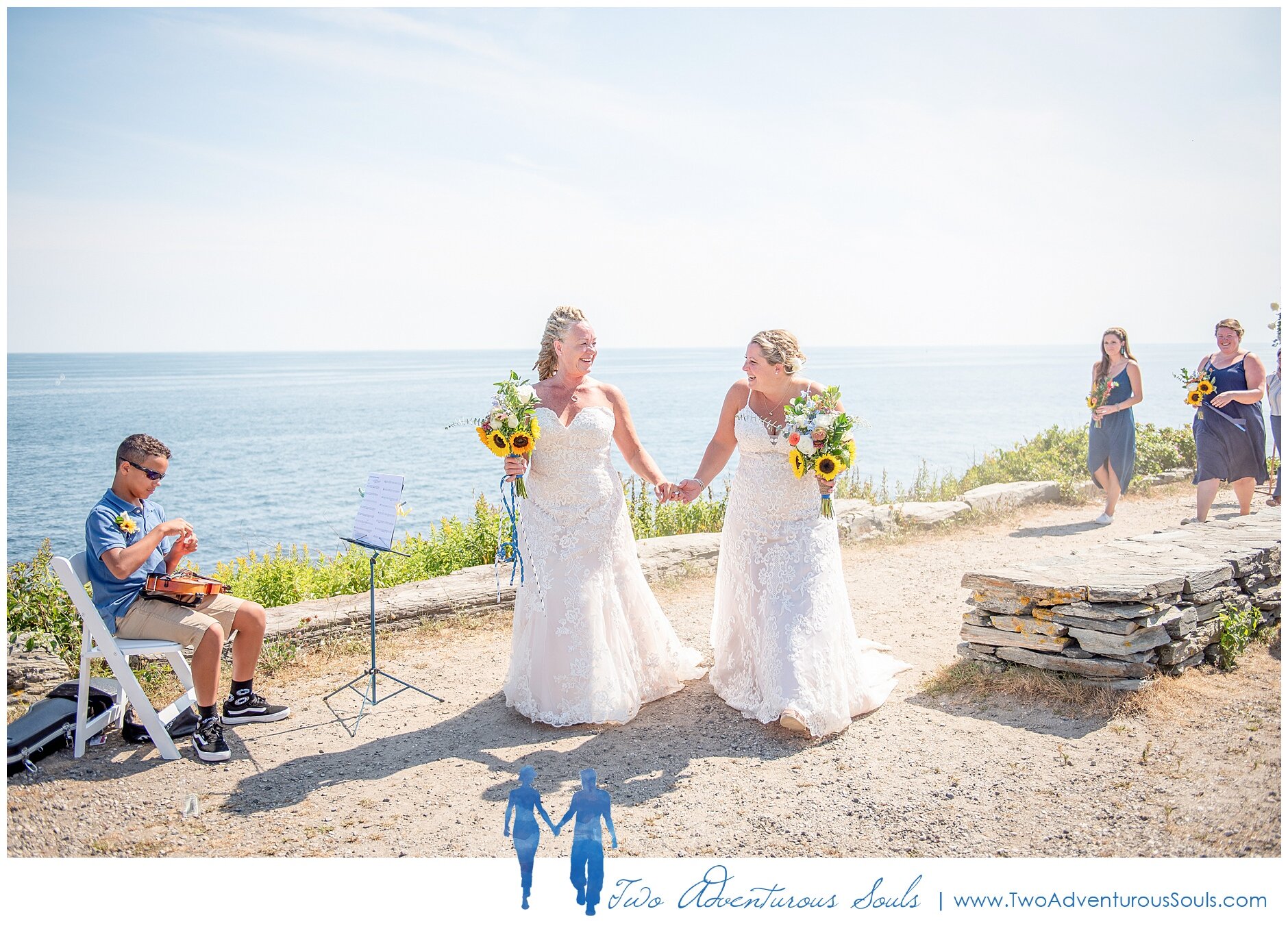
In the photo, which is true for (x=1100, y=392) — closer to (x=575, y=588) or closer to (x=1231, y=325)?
(x=1231, y=325)

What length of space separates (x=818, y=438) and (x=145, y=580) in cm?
427

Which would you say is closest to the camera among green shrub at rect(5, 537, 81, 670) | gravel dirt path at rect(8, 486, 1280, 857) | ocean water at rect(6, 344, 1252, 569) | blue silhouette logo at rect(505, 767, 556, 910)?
blue silhouette logo at rect(505, 767, 556, 910)

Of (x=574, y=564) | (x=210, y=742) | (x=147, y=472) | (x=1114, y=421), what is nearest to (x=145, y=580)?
(x=147, y=472)

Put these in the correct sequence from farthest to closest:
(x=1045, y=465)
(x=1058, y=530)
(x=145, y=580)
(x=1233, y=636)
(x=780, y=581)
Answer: (x=1045, y=465), (x=1058, y=530), (x=1233, y=636), (x=780, y=581), (x=145, y=580)

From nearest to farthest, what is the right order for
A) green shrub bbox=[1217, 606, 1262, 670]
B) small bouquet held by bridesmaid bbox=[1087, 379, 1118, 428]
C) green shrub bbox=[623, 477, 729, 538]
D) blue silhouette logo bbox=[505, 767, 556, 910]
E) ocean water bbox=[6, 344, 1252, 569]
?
1. blue silhouette logo bbox=[505, 767, 556, 910]
2. green shrub bbox=[1217, 606, 1262, 670]
3. small bouquet held by bridesmaid bbox=[1087, 379, 1118, 428]
4. green shrub bbox=[623, 477, 729, 538]
5. ocean water bbox=[6, 344, 1252, 569]

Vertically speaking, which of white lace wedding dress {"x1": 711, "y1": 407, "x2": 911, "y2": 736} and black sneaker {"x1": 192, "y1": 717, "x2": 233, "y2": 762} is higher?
white lace wedding dress {"x1": 711, "y1": 407, "x2": 911, "y2": 736}

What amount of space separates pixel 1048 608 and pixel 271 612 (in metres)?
6.07

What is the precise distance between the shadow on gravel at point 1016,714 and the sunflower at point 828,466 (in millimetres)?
1778

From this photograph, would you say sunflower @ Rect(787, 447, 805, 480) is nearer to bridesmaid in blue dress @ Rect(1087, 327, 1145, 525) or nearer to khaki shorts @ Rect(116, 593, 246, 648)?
khaki shorts @ Rect(116, 593, 246, 648)

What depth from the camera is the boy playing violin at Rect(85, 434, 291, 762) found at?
5008mm

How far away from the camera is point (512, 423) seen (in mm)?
5352

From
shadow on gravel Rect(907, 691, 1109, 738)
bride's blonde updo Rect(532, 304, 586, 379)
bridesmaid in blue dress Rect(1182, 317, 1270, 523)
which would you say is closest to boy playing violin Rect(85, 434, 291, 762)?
bride's blonde updo Rect(532, 304, 586, 379)

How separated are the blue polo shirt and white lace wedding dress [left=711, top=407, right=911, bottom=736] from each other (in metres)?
3.68

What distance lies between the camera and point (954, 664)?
625 centimetres
